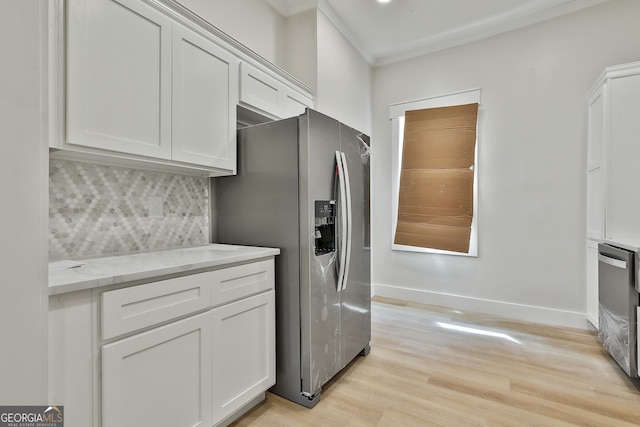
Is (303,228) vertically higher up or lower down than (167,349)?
higher up

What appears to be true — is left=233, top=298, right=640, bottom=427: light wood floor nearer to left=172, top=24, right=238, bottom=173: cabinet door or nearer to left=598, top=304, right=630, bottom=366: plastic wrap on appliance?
left=598, top=304, right=630, bottom=366: plastic wrap on appliance

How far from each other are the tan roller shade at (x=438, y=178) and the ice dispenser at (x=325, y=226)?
1947 mm

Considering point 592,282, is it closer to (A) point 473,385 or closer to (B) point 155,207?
(A) point 473,385

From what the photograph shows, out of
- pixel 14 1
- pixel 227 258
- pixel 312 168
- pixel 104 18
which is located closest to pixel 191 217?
pixel 227 258

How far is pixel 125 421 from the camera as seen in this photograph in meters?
1.13

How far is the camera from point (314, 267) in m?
1.85

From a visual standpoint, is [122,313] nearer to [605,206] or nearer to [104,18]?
[104,18]

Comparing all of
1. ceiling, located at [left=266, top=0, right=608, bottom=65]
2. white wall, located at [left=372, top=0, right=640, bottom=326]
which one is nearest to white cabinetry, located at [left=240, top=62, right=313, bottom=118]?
ceiling, located at [left=266, top=0, right=608, bottom=65]

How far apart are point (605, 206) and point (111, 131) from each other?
11.2ft

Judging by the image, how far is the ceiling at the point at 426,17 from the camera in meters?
2.94

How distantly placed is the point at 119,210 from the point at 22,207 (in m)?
1.14

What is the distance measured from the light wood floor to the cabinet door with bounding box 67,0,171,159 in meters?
1.60

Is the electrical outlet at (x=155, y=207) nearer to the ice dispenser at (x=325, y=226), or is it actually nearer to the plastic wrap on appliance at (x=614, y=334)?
the ice dispenser at (x=325, y=226)

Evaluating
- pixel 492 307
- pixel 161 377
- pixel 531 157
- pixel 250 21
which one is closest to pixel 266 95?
pixel 250 21
